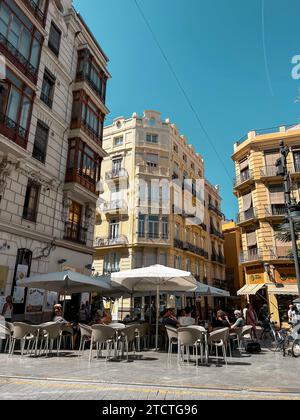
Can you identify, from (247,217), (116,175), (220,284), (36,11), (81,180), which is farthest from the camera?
(220,284)

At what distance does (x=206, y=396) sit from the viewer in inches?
192

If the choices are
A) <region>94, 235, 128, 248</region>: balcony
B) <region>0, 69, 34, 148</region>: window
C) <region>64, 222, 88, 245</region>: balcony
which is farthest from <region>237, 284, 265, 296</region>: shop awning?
<region>0, 69, 34, 148</region>: window

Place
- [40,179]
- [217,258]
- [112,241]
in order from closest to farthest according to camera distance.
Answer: [40,179], [112,241], [217,258]

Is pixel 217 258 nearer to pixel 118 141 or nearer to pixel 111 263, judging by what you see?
pixel 111 263

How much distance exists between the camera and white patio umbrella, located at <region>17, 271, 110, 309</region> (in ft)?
34.8

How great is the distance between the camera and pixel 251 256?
28016mm

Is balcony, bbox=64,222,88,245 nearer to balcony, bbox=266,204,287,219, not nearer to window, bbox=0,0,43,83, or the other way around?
window, bbox=0,0,43,83

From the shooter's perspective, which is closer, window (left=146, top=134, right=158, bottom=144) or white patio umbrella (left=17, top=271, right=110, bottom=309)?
white patio umbrella (left=17, top=271, right=110, bottom=309)

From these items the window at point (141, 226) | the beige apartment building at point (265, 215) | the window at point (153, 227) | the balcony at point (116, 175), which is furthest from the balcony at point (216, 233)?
the balcony at point (116, 175)

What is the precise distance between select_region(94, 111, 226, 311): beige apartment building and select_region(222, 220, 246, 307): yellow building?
15.7ft

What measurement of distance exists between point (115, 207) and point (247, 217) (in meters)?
12.7

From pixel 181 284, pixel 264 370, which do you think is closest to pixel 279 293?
pixel 181 284

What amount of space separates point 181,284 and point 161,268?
160 centimetres

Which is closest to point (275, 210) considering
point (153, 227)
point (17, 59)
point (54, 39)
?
point (153, 227)
